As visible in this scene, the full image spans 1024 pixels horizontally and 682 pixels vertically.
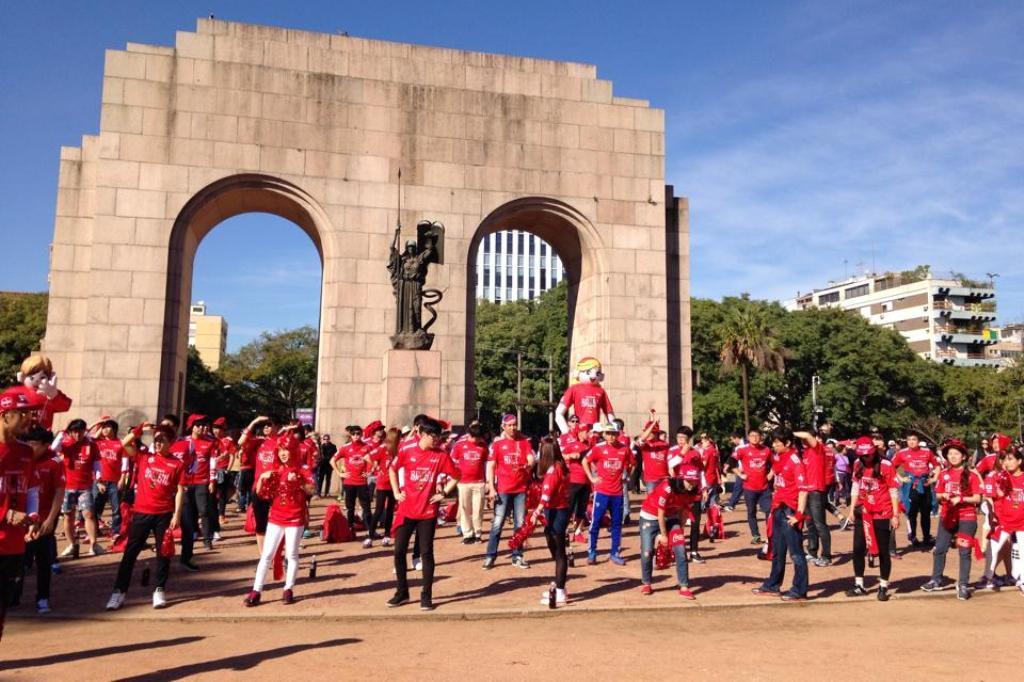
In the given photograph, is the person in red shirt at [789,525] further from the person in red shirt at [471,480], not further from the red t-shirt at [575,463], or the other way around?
the person in red shirt at [471,480]

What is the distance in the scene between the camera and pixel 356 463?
13.8 metres

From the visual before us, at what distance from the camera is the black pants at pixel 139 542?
927 cm

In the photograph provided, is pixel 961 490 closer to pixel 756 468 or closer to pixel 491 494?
pixel 756 468

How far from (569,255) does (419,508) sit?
62.0 ft

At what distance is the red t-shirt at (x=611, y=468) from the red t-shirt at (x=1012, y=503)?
530cm

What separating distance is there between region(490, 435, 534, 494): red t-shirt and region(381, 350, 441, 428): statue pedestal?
579 cm

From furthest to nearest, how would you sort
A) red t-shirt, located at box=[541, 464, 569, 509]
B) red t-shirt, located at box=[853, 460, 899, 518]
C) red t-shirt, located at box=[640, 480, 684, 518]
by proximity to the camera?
red t-shirt, located at box=[853, 460, 899, 518] → red t-shirt, located at box=[640, 480, 684, 518] → red t-shirt, located at box=[541, 464, 569, 509]

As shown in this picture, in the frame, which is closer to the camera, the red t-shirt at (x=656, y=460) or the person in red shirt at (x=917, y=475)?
the red t-shirt at (x=656, y=460)

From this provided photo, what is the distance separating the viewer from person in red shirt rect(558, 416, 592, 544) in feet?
41.9

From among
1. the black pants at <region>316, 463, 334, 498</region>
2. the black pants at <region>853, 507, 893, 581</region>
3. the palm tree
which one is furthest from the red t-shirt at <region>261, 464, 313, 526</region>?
the palm tree

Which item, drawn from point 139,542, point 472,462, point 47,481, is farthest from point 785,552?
point 47,481

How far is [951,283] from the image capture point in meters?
96.7

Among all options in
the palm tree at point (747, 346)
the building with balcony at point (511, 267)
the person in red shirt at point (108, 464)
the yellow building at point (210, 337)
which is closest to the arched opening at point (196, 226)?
the person in red shirt at point (108, 464)

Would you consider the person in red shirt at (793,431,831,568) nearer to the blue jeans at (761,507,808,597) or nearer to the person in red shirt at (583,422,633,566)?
the blue jeans at (761,507,808,597)
